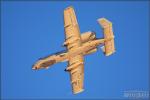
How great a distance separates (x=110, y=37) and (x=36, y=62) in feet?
29.0

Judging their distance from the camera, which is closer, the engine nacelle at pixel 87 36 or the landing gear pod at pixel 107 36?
the engine nacelle at pixel 87 36

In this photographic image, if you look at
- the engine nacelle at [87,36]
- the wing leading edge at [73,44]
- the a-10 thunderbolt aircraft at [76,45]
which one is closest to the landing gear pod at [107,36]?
the a-10 thunderbolt aircraft at [76,45]

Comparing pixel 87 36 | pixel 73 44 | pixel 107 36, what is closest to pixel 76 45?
pixel 73 44

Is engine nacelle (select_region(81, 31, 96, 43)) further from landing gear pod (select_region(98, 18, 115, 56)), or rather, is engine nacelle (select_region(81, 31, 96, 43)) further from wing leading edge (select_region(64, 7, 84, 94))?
landing gear pod (select_region(98, 18, 115, 56))

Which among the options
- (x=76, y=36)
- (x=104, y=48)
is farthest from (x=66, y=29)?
(x=104, y=48)

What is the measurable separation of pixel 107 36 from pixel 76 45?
12.1ft

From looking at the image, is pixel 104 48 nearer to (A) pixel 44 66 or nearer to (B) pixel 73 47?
(B) pixel 73 47

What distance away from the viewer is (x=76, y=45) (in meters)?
55.2

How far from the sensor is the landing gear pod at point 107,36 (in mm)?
55312

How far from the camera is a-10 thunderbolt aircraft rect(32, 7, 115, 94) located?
55094 millimetres

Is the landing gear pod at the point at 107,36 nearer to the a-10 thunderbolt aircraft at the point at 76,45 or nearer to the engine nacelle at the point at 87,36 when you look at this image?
the a-10 thunderbolt aircraft at the point at 76,45

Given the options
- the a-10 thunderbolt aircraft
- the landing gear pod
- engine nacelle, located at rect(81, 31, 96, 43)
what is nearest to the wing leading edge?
the a-10 thunderbolt aircraft

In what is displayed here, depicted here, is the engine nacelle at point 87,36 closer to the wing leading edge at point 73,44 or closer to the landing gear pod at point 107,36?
the wing leading edge at point 73,44

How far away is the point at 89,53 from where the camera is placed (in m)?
55.5
